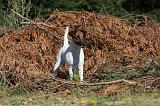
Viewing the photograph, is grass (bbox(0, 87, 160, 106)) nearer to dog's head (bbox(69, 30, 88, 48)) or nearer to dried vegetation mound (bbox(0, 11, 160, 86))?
dog's head (bbox(69, 30, 88, 48))

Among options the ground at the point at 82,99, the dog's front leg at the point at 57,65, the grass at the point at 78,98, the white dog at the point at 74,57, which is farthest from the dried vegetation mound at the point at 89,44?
the ground at the point at 82,99

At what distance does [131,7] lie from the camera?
3141 cm

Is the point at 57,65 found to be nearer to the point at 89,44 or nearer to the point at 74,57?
the point at 74,57

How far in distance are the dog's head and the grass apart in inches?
52.2

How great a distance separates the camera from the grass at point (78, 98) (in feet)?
37.4

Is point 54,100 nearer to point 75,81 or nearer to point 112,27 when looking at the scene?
point 75,81

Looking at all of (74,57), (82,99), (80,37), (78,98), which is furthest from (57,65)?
→ (82,99)

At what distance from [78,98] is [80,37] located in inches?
90.0

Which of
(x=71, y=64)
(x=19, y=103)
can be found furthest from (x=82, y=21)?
(x=19, y=103)

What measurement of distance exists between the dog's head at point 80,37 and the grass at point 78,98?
1326 mm

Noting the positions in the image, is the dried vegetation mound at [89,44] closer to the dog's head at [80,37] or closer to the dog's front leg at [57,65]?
the dog's front leg at [57,65]

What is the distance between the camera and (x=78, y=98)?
12.4 meters

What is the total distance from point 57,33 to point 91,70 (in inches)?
82.4

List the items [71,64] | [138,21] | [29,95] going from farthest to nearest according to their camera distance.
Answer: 1. [138,21]
2. [71,64]
3. [29,95]
